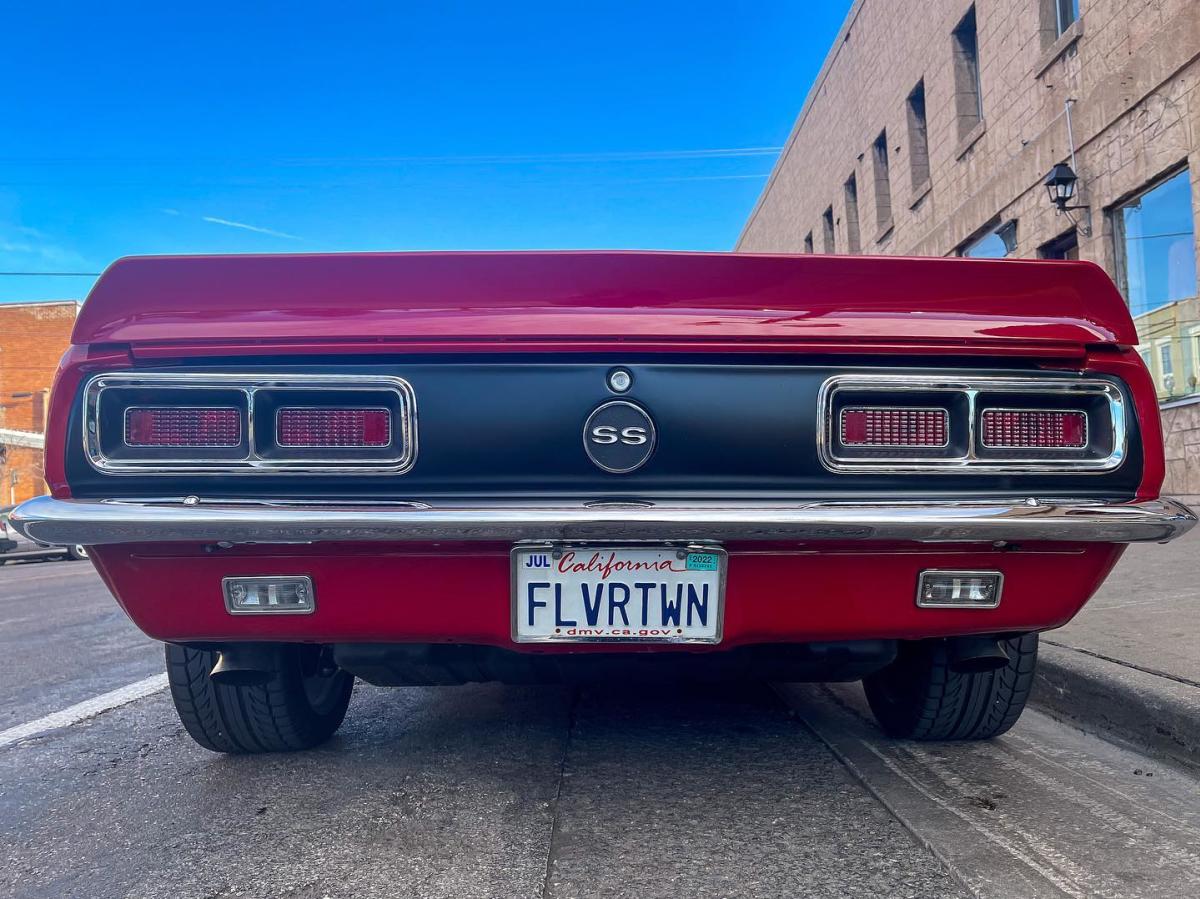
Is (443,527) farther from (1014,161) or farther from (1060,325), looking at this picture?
(1014,161)

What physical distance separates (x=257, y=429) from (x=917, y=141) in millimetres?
13983

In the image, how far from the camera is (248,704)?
244cm

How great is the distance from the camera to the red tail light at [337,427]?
1.90 m

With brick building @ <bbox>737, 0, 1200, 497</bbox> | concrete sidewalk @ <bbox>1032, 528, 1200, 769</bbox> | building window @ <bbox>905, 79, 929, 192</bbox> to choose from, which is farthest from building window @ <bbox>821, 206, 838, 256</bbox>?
concrete sidewalk @ <bbox>1032, 528, 1200, 769</bbox>

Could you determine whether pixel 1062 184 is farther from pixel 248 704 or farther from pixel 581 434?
pixel 248 704

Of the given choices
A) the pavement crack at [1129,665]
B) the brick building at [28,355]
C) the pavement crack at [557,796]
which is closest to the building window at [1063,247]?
the pavement crack at [1129,665]

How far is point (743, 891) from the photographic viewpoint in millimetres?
1739

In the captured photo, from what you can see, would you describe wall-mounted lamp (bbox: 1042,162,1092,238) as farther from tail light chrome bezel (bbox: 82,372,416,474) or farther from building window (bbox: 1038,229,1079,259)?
tail light chrome bezel (bbox: 82,372,416,474)

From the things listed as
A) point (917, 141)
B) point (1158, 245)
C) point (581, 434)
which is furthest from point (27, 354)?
point (581, 434)

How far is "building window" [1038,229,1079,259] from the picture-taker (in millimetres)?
9866

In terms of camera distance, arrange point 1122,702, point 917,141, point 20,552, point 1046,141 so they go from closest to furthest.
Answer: point 1122,702
point 1046,141
point 917,141
point 20,552

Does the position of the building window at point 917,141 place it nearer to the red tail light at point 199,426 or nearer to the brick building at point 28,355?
the red tail light at point 199,426

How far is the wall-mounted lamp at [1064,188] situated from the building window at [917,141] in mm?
4330

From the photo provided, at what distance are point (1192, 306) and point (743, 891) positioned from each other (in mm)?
8132
